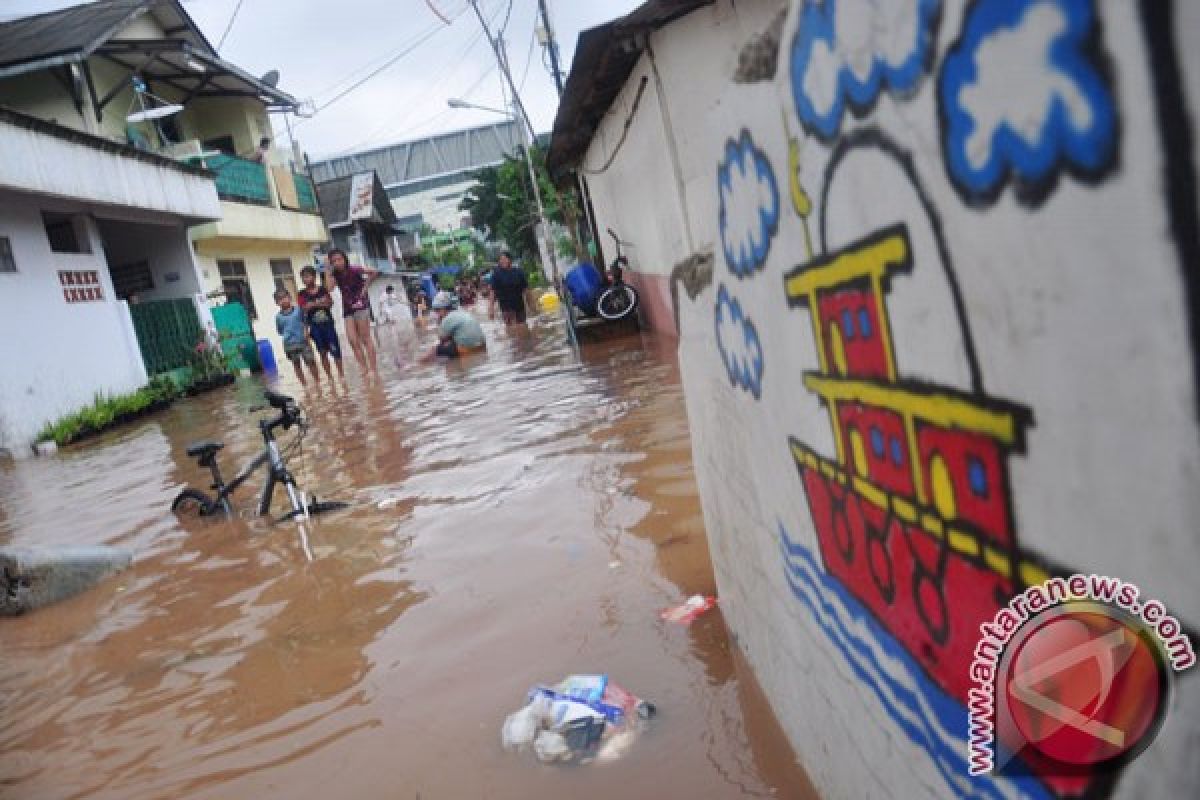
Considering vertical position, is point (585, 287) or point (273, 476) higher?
point (585, 287)

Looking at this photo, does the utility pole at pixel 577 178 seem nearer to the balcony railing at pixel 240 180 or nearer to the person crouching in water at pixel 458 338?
the person crouching in water at pixel 458 338

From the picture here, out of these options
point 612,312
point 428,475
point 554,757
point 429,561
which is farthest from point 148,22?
point 554,757

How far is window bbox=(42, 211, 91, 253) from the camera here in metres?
15.4

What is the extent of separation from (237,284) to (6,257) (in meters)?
10.1

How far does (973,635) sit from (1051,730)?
18 centimetres

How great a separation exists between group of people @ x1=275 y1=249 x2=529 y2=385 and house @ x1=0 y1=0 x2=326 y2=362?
436cm

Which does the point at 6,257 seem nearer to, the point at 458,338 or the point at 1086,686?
the point at 458,338

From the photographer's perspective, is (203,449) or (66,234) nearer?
(203,449)

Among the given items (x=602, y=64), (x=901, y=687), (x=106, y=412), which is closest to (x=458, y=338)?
(x=106, y=412)

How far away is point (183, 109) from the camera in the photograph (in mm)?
22500

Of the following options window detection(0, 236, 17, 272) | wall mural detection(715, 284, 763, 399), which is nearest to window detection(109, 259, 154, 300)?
window detection(0, 236, 17, 272)

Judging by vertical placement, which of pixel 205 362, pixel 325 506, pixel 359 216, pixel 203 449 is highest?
pixel 359 216

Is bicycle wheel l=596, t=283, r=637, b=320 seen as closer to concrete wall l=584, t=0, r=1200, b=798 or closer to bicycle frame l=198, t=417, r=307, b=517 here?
bicycle frame l=198, t=417, r=307, b=517

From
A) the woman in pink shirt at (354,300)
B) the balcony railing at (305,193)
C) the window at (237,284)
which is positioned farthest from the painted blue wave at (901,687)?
the balcony railing at (305,193)
